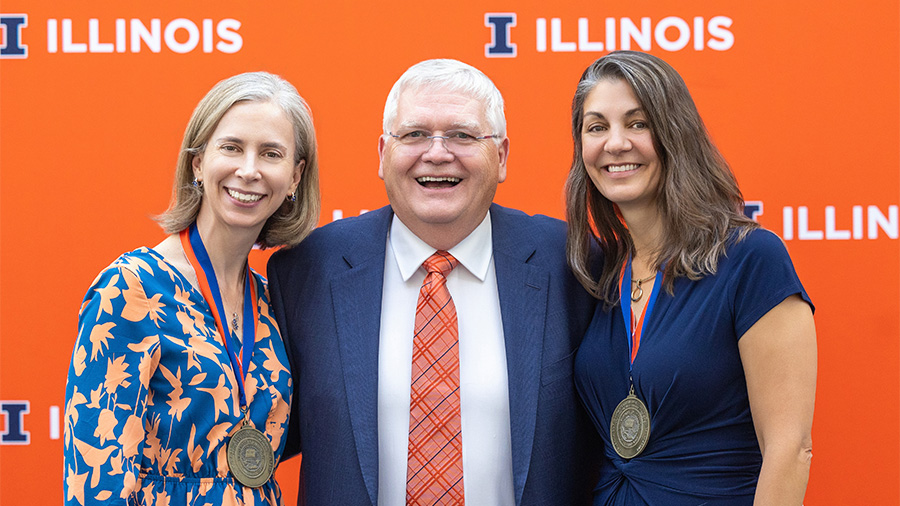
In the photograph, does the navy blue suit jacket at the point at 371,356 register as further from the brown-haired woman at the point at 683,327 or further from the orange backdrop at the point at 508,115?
the orange backdrop at the point at 508,115

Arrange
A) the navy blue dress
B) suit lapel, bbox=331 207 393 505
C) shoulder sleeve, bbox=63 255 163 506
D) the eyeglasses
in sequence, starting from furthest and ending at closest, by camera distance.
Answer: the eyeglasses
suit lapel, bbox=331 207 393 505
the navy blue dress
shoulder sleeve, bbox=63 255 163 506

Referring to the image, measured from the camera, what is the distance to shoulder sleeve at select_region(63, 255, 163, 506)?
161cm

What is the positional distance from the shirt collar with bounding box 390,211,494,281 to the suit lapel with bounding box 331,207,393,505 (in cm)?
4

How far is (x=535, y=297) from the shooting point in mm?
1996

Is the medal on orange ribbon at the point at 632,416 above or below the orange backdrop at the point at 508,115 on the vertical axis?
below

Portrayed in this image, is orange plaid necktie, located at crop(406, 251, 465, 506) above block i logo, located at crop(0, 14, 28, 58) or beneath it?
beneath

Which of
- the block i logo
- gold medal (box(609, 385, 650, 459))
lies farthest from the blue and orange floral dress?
the block i logo

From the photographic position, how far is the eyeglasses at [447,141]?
2.01m

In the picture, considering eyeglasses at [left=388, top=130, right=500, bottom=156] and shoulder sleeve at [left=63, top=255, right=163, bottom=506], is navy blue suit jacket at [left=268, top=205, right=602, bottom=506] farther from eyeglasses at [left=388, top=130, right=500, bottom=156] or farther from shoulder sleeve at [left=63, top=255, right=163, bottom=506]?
shoulder sleeve at [left=63, top=255, right=163, bottom=506]

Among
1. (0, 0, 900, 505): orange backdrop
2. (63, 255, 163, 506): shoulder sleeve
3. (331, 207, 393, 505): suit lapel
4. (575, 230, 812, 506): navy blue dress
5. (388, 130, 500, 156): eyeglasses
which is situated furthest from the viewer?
(0, 0, 900, 505): orange backdrop

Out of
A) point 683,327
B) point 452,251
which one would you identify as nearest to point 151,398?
point 452,251

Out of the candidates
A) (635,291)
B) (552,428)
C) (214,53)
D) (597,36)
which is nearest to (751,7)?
(597,36)

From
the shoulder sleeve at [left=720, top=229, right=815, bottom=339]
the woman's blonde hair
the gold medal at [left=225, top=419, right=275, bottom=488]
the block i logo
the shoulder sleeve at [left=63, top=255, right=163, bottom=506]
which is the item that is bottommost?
the gold medal at [left=225, top=419, right=275, bottom=488]

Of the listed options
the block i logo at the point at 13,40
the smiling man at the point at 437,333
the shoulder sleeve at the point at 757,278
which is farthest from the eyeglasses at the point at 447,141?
the block i logo at the point at 13,40
